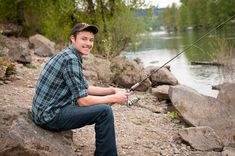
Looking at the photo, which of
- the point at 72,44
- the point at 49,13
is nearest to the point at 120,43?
the point at 49,13

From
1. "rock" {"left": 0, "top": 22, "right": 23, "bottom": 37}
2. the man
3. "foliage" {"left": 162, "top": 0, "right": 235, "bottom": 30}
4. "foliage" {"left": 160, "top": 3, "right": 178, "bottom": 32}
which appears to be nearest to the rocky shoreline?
the man

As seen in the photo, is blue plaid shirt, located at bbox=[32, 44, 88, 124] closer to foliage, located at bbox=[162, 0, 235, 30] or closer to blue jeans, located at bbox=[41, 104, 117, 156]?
blue jeans, located at bbox=[41, 104, 117, 156]

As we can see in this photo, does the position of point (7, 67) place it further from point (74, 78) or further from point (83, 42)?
point (74, 78)

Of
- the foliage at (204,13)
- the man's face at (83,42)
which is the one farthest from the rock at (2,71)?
the foliage at (204,13)

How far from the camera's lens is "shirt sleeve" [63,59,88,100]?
175 inches

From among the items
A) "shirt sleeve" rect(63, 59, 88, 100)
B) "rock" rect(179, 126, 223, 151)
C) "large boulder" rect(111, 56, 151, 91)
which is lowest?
"rock" rect(179, 126, 223, 151)

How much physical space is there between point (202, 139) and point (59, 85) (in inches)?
120

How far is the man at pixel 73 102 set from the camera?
14.9 ft

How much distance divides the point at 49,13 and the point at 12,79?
14181mm

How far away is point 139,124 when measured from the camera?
7918 mm

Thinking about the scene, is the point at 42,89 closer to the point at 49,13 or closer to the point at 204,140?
the point at 204,140

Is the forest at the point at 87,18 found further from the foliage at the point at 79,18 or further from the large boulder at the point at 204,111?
the large boulder at the point at 204,111

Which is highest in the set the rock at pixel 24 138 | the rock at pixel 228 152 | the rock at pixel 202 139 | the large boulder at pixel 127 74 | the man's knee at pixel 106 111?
the man's knee at pixel 106 111

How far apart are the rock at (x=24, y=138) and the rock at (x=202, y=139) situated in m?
2.45
